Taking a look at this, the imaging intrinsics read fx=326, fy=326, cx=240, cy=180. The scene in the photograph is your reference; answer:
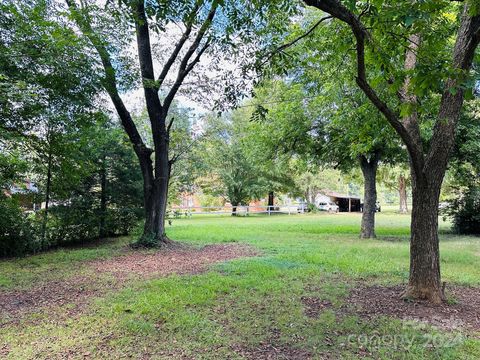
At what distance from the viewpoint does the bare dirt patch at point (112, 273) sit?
15.1 feet

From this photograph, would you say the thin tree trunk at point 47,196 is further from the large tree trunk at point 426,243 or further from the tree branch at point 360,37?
the large tree trunk at point 426,243

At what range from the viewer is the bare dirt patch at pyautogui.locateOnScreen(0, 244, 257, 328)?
461cm

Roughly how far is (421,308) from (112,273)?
540cm

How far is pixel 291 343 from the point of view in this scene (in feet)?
11.0

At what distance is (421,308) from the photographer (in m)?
4.30

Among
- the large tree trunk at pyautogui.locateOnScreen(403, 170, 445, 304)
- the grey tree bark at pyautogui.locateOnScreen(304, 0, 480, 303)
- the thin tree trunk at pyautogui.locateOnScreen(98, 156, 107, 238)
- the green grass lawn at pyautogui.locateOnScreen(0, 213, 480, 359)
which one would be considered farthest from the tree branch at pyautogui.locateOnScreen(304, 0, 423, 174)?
the thin tree trunk at pyautogui.locateOnScreen(98, 156, 107, 238)

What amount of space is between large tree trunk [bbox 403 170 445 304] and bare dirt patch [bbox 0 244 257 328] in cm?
395

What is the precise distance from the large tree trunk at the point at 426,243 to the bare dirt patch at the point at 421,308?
0.19 meters

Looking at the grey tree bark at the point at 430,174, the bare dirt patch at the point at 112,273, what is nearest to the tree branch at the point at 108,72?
the bare dirt patch at the point at 112,273

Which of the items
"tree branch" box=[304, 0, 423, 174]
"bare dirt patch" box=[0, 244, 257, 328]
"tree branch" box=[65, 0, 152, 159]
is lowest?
"bare dirt patch" box=[0, 244, 257, 328]

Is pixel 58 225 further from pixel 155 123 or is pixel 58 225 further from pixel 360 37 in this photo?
pixel 360 37

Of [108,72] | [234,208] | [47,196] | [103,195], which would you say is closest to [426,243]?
[108,72]

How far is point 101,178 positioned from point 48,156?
3.17m

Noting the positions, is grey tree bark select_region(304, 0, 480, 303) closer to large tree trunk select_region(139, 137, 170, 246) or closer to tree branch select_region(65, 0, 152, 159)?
tree branch select_region(65, 0, 152, 159)
